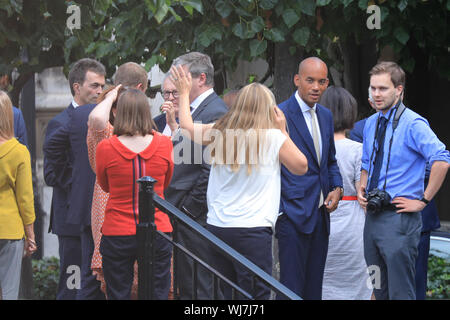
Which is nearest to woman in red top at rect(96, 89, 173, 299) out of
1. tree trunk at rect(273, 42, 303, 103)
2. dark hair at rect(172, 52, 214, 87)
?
dark hair at rect(172, 52, 214, 87)

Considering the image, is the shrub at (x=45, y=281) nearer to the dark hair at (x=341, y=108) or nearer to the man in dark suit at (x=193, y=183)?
the man in dark suit at (x=193, y=183)

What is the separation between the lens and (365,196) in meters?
5.56

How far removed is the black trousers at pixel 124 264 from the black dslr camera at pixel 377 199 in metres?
1.33

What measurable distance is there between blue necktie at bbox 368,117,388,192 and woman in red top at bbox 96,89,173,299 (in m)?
1.37

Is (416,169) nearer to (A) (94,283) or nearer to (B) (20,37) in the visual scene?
(A) (94,283)

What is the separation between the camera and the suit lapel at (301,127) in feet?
18.1

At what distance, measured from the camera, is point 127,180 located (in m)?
4.85

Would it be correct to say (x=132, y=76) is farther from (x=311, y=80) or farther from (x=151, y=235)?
(x=151, y=235)

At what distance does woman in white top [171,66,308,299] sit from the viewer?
4.65 meters

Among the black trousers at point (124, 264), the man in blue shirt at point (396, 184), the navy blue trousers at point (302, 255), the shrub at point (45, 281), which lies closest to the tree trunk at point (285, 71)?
the man in blue shirt at point (396, 184)
